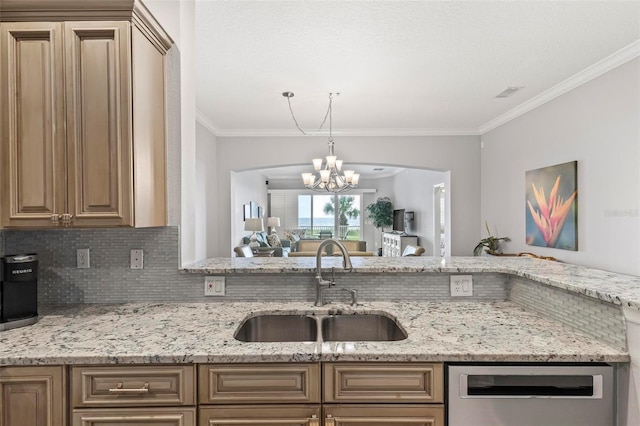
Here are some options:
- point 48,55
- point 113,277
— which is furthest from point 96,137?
point 113,277

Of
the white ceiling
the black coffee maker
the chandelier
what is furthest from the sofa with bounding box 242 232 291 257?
the black coffee maker

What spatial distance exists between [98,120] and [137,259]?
739mm

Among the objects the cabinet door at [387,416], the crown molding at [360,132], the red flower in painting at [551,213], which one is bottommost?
the cabinet door at [387,416]

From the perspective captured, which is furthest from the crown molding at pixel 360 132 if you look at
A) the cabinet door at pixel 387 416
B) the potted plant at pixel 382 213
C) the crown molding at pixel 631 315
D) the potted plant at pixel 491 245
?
the potted plant at pixel 382 213

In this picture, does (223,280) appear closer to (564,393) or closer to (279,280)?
(279,280)

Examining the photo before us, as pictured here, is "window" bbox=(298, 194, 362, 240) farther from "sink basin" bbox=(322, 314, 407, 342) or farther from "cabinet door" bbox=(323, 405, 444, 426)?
"cabinet door" bbox=(323, 405, 444, 426)

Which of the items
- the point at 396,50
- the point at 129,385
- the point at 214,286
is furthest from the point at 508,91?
the point at 129,385

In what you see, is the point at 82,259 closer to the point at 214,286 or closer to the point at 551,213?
the point at 214,286

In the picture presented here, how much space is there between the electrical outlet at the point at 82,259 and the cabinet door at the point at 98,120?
416mm

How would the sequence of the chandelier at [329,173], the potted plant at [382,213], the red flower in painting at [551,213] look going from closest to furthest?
1. the red flower in painting at [551,213]
2. the chandelier at [329,173]
3. the potted plant at [382,213]

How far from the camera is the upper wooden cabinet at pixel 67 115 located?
153 centimetres

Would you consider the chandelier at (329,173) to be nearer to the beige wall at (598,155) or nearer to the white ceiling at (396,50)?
the white ceiling at (396,50)

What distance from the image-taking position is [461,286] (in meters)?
1.95

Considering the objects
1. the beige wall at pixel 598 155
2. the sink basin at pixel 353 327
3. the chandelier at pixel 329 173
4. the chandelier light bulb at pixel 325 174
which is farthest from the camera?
the chandelier light bulb at pixel 325 174
